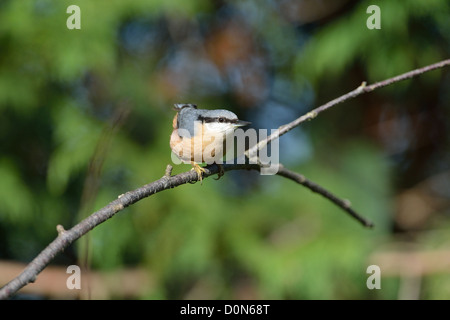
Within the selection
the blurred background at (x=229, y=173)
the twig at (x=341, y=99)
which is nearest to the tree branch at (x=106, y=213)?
the twig at (x=341, y=99)

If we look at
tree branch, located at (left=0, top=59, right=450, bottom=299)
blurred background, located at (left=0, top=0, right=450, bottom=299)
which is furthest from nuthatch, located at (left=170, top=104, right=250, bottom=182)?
blurred background, located at (left=0, top=0, right=450, bottom=299)

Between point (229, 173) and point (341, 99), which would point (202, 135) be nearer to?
point (341, 99)

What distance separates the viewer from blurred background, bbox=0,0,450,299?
7.78 ft

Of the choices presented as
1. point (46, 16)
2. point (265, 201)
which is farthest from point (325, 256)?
point (46, 16)

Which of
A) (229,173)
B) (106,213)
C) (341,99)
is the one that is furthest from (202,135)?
(229,173)

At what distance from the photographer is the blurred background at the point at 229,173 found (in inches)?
93.4

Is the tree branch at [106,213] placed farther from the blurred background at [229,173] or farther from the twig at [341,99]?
the blurred background at [229,173]

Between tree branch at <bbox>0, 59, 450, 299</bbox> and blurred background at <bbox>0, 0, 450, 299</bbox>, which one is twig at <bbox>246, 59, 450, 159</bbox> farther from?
blurred background at <bbox>0, 0, 450, 299</bbox>

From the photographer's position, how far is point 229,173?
2.63m

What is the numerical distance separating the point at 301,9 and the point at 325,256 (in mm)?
1407

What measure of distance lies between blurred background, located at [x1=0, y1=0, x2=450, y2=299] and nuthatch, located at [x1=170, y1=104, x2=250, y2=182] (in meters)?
1.01

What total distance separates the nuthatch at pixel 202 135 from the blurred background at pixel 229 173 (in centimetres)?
101

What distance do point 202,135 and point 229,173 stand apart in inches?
55.7

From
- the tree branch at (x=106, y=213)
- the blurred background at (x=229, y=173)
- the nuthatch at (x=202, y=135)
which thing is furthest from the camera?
the blurred background at (x=229, y=173)
